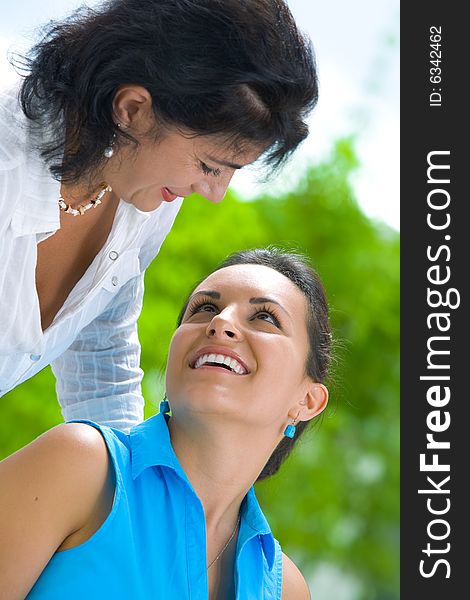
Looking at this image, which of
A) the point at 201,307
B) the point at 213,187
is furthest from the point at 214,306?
the point at 213,187

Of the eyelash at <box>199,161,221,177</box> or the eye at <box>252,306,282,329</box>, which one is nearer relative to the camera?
the eyelash at <box>199,161,221,177</box>

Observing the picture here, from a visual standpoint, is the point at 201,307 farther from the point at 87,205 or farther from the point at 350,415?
the point at 350,415

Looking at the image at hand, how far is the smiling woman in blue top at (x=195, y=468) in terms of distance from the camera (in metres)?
1.54

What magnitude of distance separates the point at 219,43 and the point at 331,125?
24.0 feet

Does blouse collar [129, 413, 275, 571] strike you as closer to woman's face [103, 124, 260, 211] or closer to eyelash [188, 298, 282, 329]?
eyelash [188, 298, 282, 329]

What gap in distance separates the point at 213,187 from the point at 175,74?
0.22 m

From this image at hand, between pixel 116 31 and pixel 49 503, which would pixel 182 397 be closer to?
pixel 49 503

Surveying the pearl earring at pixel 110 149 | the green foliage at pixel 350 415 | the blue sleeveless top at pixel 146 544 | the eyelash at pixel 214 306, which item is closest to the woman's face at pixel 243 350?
the eyelash at pixel 214 306

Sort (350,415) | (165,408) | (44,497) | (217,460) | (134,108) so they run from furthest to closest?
1. (350,415)
2. (165,408)
3. (217,460)
4. (134,108)
5. (44,497)

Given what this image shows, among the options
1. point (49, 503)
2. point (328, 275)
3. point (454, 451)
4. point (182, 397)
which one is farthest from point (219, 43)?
point (328, 275)

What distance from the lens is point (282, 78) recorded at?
1.58 m

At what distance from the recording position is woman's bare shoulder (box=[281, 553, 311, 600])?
192cm

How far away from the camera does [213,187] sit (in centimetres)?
171

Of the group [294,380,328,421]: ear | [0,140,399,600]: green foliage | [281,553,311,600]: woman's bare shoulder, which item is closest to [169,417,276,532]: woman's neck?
[294,380,328,421]: ear
